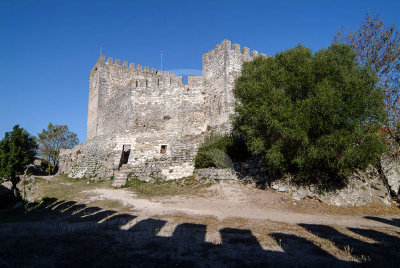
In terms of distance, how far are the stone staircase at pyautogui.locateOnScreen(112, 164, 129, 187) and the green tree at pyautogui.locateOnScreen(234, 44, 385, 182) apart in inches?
392

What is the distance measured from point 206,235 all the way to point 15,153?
63.9ft

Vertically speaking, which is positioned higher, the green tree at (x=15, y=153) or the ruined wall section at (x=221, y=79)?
the ruined wall section at (x=221, y=79)

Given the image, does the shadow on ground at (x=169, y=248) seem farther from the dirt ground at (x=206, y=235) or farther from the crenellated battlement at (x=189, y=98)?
the crenellated battlement at (x=189, y=98)

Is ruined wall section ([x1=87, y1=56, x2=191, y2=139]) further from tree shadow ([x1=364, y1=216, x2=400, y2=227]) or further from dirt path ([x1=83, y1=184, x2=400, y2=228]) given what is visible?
tree shadow ([x1=364, y1=216, x2=400, y2=227])

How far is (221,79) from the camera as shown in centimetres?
2252

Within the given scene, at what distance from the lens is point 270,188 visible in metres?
15.0

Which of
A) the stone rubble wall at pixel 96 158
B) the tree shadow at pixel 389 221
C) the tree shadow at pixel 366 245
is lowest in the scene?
the tree shadow at pixel 389 221

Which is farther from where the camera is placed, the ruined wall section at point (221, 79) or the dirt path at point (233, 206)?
the ruined wall section at point (221, 79)

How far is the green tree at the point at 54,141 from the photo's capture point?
42.7 m

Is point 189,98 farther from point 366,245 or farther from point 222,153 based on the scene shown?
point 366,245

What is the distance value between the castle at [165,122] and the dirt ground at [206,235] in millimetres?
6591

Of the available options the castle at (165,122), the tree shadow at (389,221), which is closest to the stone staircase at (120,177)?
the castle at (165,122)

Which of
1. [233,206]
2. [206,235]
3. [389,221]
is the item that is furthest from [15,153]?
[389,221]

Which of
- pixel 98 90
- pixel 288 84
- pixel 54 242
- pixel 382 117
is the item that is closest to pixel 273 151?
pixel 288 84
